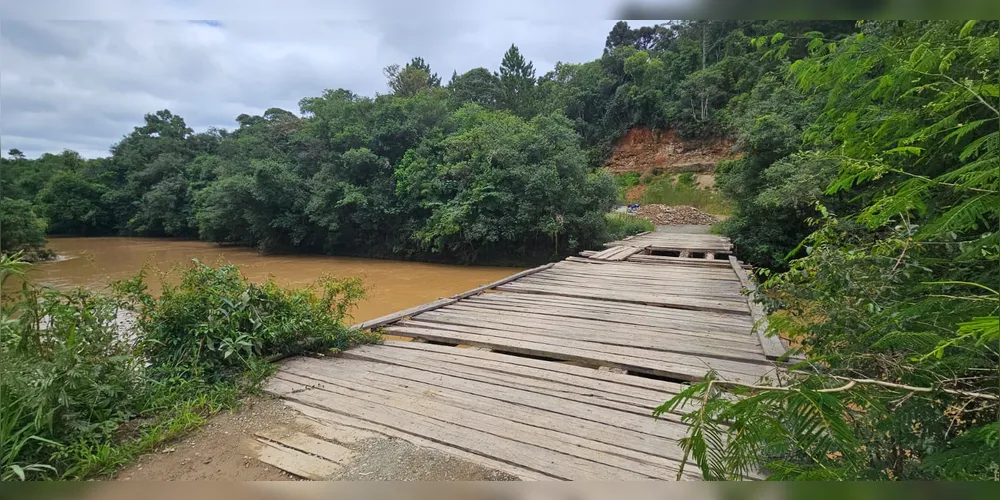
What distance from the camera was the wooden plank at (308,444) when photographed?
1.68 metres

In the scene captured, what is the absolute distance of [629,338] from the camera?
10.3 feet

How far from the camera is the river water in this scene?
318 inches

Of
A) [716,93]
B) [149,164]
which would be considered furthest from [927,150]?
[716,93]

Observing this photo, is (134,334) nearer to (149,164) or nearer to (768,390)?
(768,390)

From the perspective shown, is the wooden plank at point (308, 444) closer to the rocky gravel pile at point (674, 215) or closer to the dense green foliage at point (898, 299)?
the dense green foliage at point (898, 299)

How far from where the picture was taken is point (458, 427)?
1.89 metres

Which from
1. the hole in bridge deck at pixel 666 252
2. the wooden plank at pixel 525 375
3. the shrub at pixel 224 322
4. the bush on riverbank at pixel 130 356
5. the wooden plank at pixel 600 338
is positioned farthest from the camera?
the hole in bridge deck at pixel 666 252

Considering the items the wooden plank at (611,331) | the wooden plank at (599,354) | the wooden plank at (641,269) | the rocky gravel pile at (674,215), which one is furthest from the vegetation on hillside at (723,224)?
the rocky gravel pile at (674,215)

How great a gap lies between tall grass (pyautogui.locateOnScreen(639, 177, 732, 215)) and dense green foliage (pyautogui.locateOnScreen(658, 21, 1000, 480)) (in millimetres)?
20940

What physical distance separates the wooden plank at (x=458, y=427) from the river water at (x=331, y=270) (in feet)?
14.3

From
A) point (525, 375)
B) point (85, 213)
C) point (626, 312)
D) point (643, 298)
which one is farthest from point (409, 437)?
point (85, 213)

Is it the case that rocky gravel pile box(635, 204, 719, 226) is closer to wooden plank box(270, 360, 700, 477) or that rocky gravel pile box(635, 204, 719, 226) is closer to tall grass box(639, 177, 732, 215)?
tall grass box(639, 177, 732, 215)

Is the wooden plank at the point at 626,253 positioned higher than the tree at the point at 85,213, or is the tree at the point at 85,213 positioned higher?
the tree at the point at 85,213

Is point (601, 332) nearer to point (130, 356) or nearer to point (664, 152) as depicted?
point (130, 356)
